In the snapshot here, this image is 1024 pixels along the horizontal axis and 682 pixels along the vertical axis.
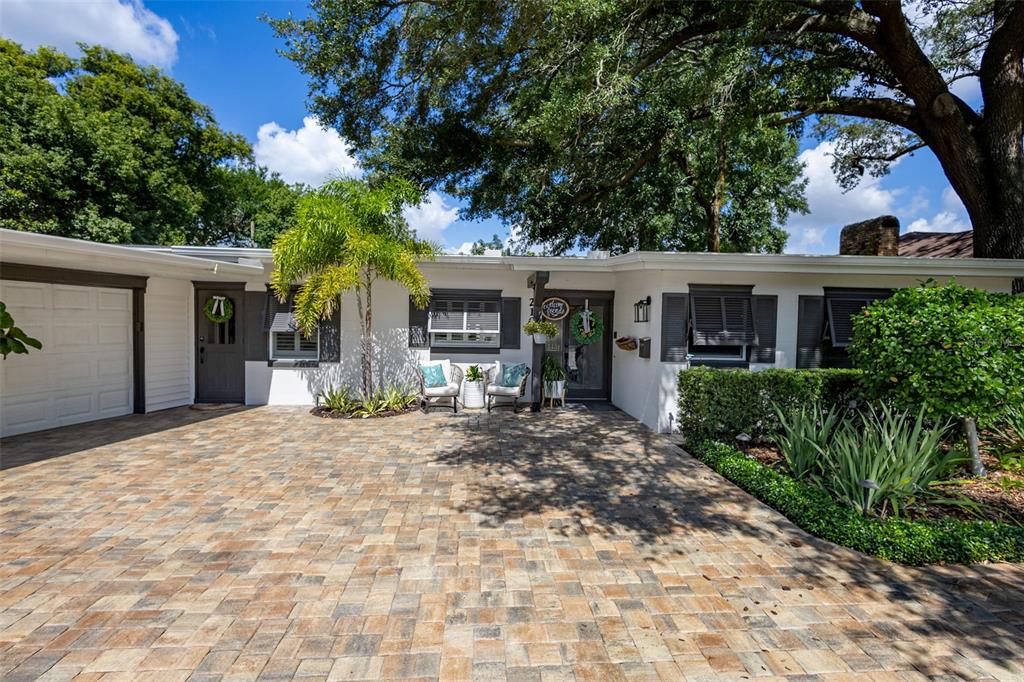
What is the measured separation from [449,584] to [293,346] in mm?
6934

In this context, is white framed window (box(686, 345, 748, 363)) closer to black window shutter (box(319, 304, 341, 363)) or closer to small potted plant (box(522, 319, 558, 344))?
small potted plant (box(522, 319, 558, 344))

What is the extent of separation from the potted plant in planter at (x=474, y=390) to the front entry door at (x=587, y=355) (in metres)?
1.51

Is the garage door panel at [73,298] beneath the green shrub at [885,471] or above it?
above

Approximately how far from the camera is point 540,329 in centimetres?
845

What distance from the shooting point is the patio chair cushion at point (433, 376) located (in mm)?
8383

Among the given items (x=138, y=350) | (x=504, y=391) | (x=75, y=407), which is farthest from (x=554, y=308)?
(x=75, y=407)

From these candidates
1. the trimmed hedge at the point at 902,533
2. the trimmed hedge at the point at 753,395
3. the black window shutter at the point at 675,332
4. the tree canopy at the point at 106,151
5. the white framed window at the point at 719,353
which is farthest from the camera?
the tree canopy at the point at 106,151

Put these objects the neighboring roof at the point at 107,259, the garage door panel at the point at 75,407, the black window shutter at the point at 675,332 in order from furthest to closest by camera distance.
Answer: the black window shutter at the point at 675,332, the garage door panel at the point at 75,407, the neighboring roof at the point at 107,259

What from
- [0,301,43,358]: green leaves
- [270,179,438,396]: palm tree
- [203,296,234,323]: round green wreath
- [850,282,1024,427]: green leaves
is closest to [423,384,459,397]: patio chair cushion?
[270,179,438,396]: palm tree

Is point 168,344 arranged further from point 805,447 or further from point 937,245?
point 937,245

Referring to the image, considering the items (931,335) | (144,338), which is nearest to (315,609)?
(931,335)

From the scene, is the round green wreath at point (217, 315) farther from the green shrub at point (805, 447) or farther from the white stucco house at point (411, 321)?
the green shrub at point (805, 447)

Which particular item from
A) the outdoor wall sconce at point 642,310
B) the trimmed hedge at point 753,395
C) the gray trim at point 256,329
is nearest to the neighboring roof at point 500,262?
the gray trim at point 256,329

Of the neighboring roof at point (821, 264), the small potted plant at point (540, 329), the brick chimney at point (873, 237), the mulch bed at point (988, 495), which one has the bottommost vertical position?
the mulch bed at point (988, 495)
